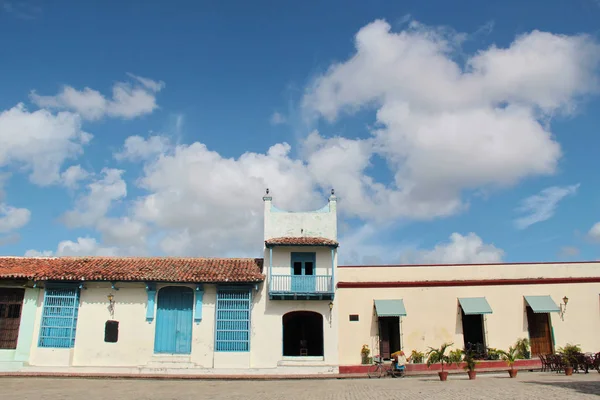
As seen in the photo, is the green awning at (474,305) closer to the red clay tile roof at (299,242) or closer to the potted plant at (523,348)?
the potted plant at (523,348)

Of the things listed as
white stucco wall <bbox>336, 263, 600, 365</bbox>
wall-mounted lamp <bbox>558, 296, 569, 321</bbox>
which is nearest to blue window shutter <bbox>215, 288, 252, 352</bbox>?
white stucco wall <bbox>336, 263, 600, 365</bbox>

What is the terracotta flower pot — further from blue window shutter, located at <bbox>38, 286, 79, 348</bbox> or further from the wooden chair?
blue window shutter, located at <bbox>38, 286, 79, 348</bbox>

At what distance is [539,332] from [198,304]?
605 inches

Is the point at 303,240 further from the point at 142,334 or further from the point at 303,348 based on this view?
the point at 142,334

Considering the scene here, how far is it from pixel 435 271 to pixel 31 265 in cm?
1834

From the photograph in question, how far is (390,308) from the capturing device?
22391 mm

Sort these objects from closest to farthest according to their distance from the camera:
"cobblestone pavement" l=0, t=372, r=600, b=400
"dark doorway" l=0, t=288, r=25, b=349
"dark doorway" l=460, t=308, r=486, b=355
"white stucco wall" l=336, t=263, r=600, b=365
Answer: "cobblestone pavement" l=0, t=372, r=600, b=400 < "dark doorway" l=0, t=288, r=25, b=349 < "white stucco wall" l=336, t=263, r=600, b=365 < "dark doorway" l=460, t=308, r=486, b=355

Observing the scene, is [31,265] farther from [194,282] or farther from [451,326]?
[451,326]

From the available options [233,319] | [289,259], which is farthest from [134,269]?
[289,259]

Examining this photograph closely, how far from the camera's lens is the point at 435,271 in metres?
23.4

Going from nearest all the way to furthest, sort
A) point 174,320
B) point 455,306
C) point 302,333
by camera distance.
→ 1. point 174,320
2. point 455,306
3. point 302,333

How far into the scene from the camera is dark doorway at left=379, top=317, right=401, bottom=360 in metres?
23.0

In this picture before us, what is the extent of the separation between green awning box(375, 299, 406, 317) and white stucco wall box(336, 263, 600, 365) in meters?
0.28

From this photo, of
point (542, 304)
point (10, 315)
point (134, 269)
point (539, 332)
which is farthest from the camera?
point (539, 332)
